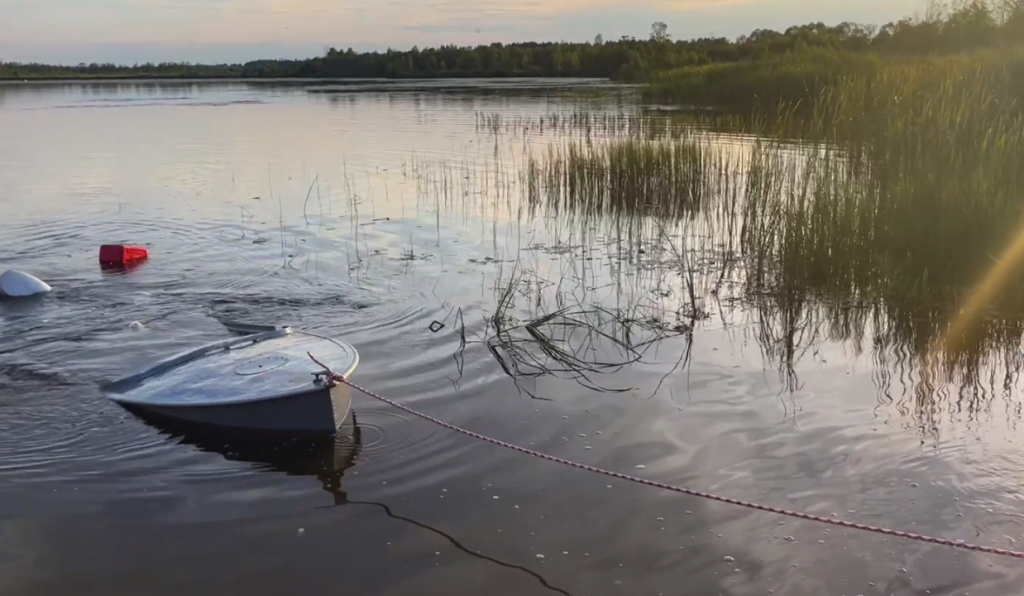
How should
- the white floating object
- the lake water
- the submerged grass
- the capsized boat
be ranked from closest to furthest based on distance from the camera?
the lake water
the capsized boat
the submerged grass
the white floating object

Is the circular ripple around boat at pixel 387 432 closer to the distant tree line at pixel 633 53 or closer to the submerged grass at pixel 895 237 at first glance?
the submerged grass at pixel 895 237

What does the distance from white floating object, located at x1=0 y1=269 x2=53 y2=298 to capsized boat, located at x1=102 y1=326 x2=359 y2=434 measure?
295 centimetres

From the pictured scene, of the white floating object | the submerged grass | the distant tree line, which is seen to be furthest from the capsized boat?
the distant tree line

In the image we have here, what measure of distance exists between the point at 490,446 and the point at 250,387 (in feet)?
4.70

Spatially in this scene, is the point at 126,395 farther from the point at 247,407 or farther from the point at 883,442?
the point at 883,442

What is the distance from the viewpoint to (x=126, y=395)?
5.34m

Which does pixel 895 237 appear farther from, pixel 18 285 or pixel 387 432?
pixel 18 285

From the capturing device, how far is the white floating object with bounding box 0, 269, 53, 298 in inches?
303

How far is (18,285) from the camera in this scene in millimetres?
7766

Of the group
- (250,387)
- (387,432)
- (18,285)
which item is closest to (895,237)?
(387,432)

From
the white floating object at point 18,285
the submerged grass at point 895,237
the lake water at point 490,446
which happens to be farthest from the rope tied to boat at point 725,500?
the white floating object at point 18,285

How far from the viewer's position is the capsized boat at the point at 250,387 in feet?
15.5

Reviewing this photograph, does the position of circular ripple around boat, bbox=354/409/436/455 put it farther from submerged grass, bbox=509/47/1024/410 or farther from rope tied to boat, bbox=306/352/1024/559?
submerged grass, bbox=509/47/1024/410

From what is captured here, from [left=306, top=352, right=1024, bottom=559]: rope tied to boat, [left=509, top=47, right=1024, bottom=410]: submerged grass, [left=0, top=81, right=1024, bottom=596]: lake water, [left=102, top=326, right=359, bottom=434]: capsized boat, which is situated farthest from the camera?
[left=509, top=47, right=1024, bottom=410]: submerged grass
